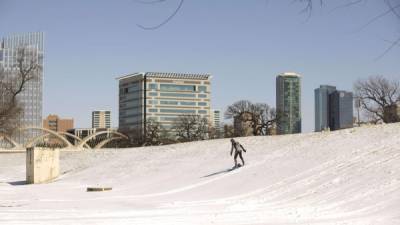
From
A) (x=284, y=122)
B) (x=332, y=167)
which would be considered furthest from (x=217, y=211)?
(x=284, y=122)

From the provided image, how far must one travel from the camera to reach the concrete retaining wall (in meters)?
39.8

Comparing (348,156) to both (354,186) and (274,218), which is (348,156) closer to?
(354,186)

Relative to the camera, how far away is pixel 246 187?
2583 centimetres

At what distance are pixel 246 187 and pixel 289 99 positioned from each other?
86.4 meters

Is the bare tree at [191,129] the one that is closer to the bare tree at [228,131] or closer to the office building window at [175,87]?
the bare tree at [228,131]

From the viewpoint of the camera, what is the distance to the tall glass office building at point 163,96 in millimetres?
165375

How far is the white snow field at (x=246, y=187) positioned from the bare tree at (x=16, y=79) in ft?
43.4

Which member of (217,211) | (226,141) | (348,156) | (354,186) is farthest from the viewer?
(226,141)

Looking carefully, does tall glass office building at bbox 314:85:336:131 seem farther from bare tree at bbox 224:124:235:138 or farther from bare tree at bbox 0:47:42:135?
bare tree at bbox 0:47:42:135

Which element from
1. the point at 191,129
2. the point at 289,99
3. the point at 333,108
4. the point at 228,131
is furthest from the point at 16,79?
the point at 289,99

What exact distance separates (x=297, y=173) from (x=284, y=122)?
201 feet

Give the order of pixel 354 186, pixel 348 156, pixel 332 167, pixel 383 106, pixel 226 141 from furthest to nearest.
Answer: pixel 383 106
pixel 226 141
pixel 348 156
pixel 332 167
pixel 354 186

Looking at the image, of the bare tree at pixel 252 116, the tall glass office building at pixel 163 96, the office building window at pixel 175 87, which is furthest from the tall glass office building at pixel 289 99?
the office building window at pixel 175 87

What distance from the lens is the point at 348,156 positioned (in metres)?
27.8
